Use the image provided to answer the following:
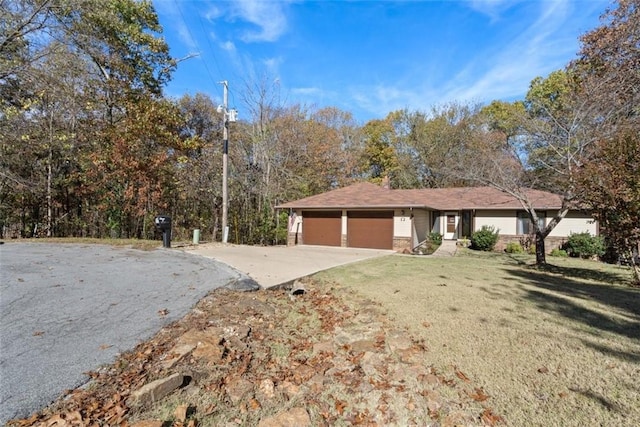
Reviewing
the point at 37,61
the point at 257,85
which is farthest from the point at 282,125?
the point at 37,61

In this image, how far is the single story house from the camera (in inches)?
577

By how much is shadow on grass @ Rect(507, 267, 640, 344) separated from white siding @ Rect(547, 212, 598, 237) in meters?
7.99

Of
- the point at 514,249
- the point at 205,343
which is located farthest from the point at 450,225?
the point at 205,343

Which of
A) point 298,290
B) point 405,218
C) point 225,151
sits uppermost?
point 225,151

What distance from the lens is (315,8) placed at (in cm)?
1070

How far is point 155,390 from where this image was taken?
2.57m

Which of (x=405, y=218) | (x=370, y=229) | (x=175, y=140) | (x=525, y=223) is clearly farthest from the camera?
(x=525, y=223)

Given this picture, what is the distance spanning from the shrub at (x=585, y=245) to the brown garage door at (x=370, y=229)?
8.28m

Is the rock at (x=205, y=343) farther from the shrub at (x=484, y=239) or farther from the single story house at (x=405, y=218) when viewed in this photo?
the shrub at (x=484, y=239)

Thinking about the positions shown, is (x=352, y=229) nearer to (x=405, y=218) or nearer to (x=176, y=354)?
(x=405, y=218)

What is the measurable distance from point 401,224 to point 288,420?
502 inches

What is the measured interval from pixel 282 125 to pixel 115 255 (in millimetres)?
14624

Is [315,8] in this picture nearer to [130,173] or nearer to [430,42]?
[430,42]

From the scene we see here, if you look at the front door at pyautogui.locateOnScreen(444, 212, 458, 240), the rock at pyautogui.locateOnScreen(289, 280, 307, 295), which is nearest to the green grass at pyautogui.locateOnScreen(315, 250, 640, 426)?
the rock at pyautogui.locateOnScreen(289, 280, 307, 295)
